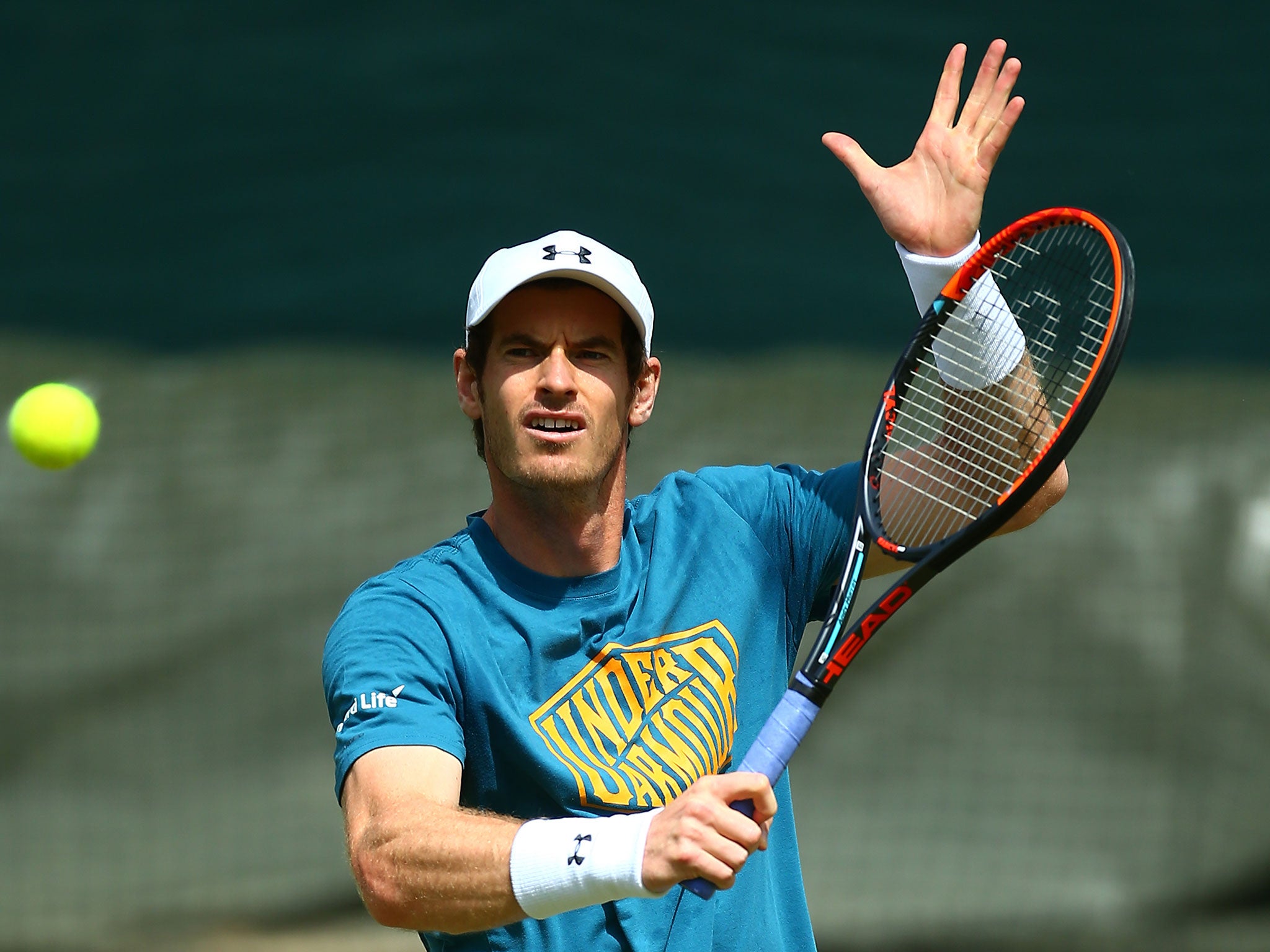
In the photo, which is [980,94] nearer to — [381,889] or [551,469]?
[551,469]

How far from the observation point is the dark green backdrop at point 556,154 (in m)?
5.27

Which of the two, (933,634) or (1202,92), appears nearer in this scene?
(933,634)

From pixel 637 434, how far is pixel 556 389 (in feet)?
7.61

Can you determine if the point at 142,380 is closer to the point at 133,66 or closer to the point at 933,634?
the point at 133,66

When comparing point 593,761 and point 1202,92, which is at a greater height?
point 1202,92

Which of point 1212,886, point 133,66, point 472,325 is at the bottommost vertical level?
point 1212,886

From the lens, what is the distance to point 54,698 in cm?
495

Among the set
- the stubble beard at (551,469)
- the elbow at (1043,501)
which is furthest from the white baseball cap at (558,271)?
the elbow at (1043,501)

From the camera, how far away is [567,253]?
8.87ft

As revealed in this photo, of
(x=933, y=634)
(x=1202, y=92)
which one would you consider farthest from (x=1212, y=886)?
(x=1202, y=92)

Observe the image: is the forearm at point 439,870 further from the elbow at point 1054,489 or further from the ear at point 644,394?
the elbow at point 1054,489

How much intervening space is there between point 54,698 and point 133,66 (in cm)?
211

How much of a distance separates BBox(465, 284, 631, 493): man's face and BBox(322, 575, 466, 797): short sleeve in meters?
0.30

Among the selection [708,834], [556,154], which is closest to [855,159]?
[708,834]
